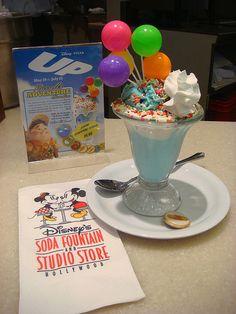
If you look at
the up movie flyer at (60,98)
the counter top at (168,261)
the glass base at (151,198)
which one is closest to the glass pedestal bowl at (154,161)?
the glass base at (151,198)

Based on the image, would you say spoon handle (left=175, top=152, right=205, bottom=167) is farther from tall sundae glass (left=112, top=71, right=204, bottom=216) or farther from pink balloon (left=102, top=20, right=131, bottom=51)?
pink balloon (left=102, top=20, right=131, bottom=51)

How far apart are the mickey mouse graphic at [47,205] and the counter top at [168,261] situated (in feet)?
0.16

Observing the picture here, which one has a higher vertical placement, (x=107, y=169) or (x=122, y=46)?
(x=122, y=46)

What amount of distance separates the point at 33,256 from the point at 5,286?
2.6 inches

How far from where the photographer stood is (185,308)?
47 cm

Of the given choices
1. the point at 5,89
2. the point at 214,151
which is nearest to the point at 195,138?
the point at 214,151

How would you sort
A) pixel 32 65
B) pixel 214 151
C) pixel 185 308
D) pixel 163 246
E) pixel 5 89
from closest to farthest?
pixel 185 308 < pixel 163 246 < pixel 32 65 < pixel 214 151 < pixel 5 89

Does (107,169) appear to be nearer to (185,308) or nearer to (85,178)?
(85,178)

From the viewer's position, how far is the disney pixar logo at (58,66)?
2.65ft

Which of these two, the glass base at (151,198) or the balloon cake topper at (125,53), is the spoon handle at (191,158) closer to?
the glass base at (151,198)

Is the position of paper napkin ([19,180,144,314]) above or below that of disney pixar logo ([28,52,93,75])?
below

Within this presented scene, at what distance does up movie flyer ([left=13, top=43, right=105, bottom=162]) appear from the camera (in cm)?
81

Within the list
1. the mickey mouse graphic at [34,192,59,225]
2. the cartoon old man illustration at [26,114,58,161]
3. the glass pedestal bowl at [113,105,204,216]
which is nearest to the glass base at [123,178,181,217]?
the glass pedestal bowl at [113,105,204,216]

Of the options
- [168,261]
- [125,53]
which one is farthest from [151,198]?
[125,53]
